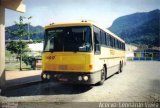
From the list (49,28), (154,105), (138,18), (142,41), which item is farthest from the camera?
(138,18)

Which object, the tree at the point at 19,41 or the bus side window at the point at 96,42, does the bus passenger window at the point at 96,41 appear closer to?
the bus side window at the point at 96,42

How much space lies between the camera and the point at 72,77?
1016 cm

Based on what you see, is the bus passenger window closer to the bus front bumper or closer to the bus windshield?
the bus windshield

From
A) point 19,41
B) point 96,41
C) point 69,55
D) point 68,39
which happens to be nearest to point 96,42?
point 96,41

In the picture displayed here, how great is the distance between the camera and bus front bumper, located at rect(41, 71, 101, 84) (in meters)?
10.0

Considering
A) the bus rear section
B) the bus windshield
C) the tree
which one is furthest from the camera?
the tree

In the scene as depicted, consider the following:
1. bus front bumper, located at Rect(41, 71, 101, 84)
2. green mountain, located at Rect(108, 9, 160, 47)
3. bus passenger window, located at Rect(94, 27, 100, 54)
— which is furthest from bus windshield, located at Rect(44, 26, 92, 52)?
green mountain, located at Rect(108, 9, 160, 47)

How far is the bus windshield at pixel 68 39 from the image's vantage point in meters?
10.3

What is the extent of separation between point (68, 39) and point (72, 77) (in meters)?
1.69

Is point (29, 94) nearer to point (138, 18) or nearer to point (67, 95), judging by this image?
point (67, 95)

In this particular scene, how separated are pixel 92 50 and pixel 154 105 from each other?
3.60 meters

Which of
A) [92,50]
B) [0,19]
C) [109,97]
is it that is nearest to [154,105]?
[109,97]

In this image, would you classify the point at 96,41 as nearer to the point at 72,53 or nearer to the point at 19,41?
the point at 72,53

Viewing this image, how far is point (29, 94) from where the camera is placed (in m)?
10.2
